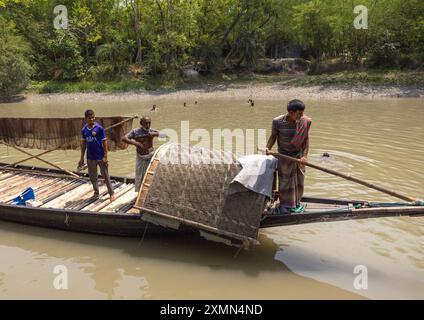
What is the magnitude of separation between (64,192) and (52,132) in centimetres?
147

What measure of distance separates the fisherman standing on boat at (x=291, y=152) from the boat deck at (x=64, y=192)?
2.65m

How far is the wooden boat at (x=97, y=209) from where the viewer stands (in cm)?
543

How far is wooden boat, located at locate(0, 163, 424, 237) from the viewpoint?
5.43 metres

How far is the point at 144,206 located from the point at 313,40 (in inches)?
1311

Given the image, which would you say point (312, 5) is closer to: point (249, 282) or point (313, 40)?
point (313, 40)

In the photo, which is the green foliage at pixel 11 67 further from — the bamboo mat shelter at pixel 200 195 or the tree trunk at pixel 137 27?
the bamboo mat shelter at pixel 200 195

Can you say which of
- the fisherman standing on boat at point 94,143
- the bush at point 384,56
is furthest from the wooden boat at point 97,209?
the bush at point 384,56

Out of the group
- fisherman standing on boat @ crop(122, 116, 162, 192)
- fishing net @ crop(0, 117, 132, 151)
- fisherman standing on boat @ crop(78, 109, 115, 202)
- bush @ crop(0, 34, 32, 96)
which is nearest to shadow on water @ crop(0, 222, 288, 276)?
fisherman standing on boat @ crop(78, 109, 115, 202)

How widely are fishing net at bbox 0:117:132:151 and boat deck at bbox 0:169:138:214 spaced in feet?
2.45

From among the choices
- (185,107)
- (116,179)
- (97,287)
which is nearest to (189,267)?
(97,287)

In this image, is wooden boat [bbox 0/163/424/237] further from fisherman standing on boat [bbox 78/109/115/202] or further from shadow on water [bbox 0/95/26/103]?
shadow on water [bbox 0/95/26/103]

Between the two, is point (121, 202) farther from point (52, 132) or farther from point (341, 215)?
point (341, 215)

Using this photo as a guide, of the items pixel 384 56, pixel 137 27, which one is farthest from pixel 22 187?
pixel 384 56

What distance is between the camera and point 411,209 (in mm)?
4949
